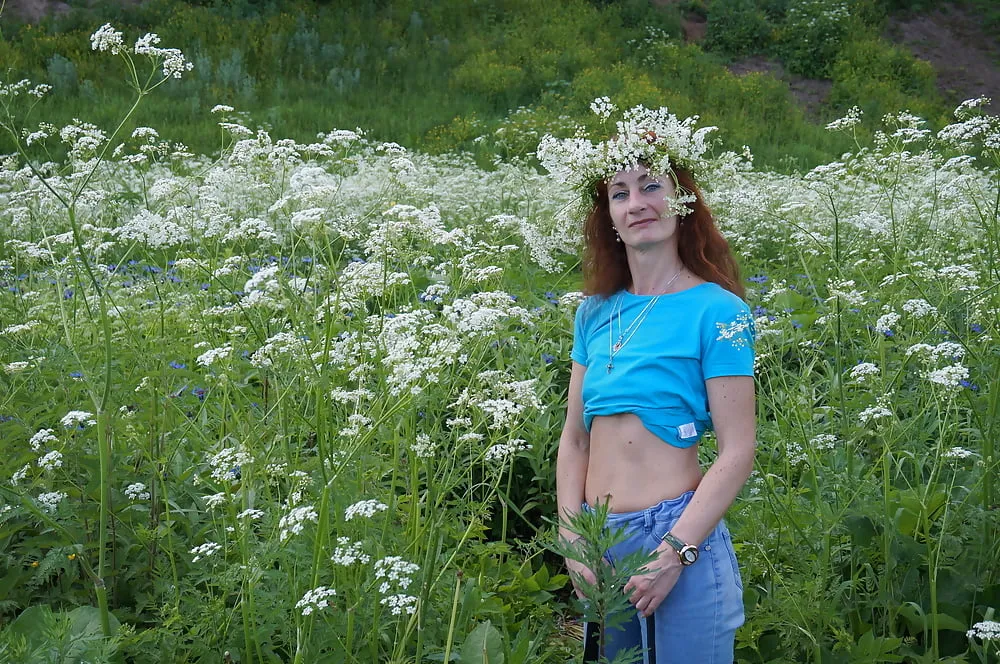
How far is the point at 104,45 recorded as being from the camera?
2.99 meters

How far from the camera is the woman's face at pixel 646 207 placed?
2.55m

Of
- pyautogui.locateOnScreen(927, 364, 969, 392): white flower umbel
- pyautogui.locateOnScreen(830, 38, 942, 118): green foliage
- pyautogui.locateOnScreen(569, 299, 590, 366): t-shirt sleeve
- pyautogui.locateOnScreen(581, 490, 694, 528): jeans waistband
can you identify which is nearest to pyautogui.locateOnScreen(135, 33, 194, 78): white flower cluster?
pyautogui.locateOnScreen(569, 299, 590, 366): t-shirt sleeve

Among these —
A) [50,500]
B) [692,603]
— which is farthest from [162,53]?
[692,603]

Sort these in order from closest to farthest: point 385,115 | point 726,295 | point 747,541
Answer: point 726,295 < point 747,541 < point 385,115

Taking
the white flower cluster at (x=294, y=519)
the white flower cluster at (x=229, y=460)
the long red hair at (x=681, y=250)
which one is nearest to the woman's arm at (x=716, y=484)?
the long red hair at (x=681, y=250)

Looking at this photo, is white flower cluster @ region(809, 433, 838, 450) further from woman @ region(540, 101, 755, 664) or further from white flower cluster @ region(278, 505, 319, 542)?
white flower cluster @ region(278, 505, 319, 542)

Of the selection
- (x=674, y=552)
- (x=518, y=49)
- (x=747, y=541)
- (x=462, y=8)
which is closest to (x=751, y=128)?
(x=518, y=49)

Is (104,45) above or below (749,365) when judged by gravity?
above

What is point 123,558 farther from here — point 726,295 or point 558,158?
point 726,295

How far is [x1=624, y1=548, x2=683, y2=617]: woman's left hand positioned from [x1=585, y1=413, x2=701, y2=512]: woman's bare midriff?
206mm

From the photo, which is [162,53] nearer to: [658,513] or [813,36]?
[658,513]

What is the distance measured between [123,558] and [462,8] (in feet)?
60.4

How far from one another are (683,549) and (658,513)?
157 millimetres

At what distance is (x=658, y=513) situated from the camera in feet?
7.92
